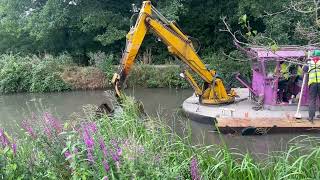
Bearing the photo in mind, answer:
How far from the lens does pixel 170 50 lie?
37.9ft

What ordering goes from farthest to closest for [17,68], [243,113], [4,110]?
1. [17,68]
2. [4,110]
3. [243,113]

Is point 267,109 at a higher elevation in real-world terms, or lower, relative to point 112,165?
lower

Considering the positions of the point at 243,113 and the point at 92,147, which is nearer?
the point at 92,147

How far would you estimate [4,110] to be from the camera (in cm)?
1543

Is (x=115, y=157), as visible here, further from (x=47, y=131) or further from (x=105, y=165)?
(x=47, y=131)

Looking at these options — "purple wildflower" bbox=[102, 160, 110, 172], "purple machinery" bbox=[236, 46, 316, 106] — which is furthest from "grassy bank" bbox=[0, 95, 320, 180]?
"purple machinery" bbox=[236, 46, 316, 106]

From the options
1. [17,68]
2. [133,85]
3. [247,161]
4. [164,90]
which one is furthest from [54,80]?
[247,161]

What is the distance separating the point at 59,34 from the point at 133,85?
532cm

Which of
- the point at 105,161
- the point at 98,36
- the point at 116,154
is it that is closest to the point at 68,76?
the point at 98,36

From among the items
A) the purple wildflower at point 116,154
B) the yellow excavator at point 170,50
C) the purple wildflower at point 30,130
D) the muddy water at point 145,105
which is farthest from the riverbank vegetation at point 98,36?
the purple wildflower at point 116,154

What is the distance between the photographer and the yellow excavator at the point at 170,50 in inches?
415

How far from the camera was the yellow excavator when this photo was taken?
10531 millimetres

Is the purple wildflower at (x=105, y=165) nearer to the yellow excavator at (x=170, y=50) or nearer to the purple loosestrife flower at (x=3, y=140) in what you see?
the purple loosestrife flower at (x=3, y=140)

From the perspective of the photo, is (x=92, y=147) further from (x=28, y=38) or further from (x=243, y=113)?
(x=28, y=38)
